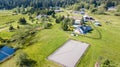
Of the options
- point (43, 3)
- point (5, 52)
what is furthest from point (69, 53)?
point (43, 3)

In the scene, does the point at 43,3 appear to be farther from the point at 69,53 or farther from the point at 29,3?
the point at 69,53

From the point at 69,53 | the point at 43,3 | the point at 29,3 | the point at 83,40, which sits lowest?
the point at 69,53

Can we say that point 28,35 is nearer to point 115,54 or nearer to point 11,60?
point 11,60

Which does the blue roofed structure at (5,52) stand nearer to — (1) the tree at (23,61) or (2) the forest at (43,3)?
(1) the tree at (23,61)

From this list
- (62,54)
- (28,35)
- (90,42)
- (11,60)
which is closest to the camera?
(11,60)

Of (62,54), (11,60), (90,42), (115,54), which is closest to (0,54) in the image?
(11,60)

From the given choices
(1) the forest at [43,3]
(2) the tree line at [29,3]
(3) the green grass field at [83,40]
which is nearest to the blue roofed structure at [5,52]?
(3) the green grass field at [83,40]
